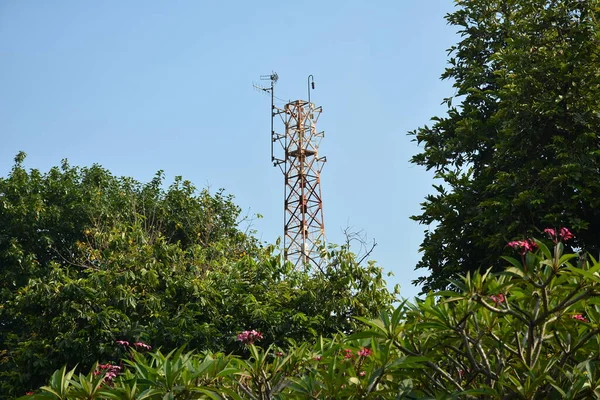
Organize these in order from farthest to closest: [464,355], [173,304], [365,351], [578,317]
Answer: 1. [173,304]
2. [365,351]
3. [578,317]
4. [464,355]

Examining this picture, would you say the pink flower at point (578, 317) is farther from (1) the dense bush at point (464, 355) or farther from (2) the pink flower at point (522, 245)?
(2) the pink flower at point (522, 245)

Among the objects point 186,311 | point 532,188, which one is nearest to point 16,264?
point 186,311

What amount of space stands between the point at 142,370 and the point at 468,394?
72.7 inches

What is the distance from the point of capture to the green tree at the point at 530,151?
1134 centimetres

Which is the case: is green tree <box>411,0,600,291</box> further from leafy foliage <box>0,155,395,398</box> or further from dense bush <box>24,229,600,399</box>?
dense bush <box>24,229,600,399</box>

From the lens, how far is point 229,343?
11211mm

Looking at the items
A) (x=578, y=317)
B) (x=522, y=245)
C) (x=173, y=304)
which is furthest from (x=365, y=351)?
(x=173, y=304)

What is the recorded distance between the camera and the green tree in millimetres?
11336

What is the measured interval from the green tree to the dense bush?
6.15 metres

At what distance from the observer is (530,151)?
12.2 meters

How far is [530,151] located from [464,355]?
27.1ft

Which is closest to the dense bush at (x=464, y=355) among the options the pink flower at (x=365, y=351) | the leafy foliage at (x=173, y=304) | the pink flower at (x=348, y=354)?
the pink flower at (x=365, y=351)

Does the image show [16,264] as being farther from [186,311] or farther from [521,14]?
[521,14]

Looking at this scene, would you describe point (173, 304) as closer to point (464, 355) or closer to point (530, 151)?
point (530, 151)
